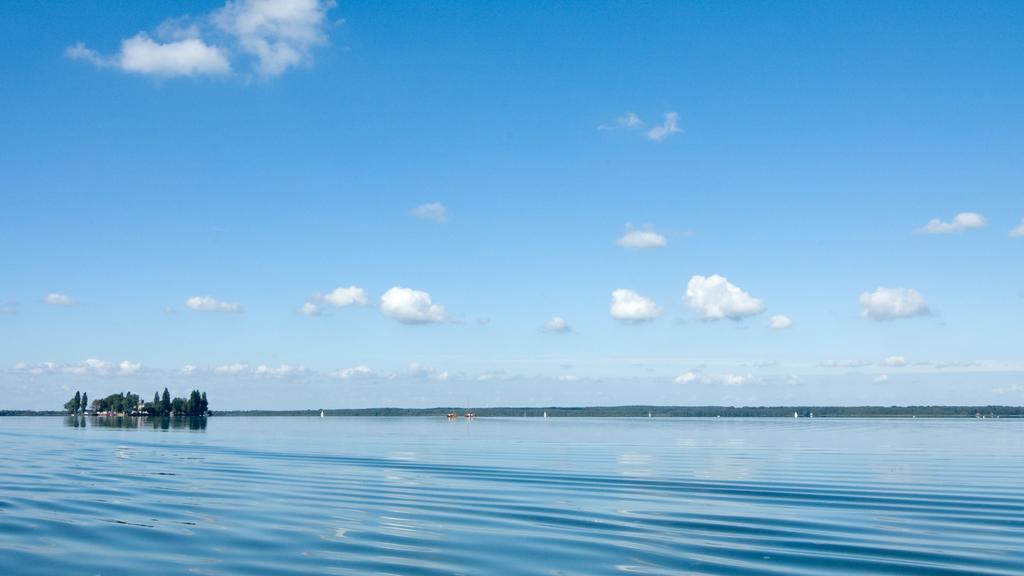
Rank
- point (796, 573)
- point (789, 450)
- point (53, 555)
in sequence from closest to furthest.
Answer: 1. point (796, 573)
2. point (53, 555)
3. point (789, 450)

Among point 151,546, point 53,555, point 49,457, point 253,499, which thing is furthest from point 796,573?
point 49,457

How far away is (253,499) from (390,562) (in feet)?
42.4

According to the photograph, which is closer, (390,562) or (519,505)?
(390,562)

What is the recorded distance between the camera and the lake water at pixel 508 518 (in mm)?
18078

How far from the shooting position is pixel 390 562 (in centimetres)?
1798

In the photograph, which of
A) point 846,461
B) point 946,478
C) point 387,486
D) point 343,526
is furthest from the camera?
point 846,461

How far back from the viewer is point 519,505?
27.7 meters

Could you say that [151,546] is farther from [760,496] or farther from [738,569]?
[760,496]

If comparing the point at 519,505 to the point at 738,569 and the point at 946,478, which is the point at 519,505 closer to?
the point at 738,569

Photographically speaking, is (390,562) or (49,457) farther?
(49,457)

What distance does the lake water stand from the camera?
712 inches

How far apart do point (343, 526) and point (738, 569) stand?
10.7 meters

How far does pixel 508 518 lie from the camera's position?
972 inches

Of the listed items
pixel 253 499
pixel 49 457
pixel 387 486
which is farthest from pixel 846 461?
pixel 49 457
